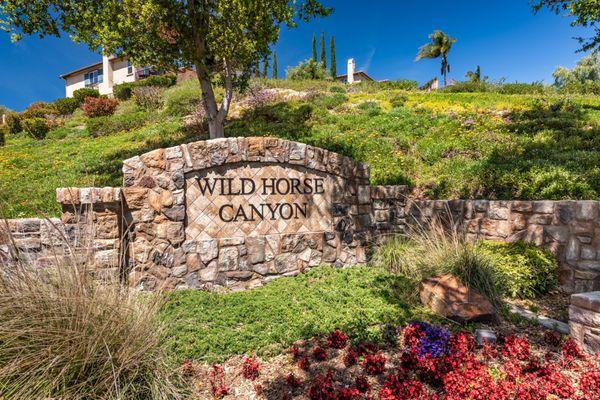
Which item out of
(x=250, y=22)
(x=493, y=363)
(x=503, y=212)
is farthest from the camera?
(x=250, y=22)

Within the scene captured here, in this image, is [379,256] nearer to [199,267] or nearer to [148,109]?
[199,267]

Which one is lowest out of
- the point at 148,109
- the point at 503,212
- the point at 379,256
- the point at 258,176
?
the point at 379,256

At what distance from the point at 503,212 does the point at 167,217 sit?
570 cm

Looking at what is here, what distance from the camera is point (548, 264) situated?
5.04m

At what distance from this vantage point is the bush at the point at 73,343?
2336mm

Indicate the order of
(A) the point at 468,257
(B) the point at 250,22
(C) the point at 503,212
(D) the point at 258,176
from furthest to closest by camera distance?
(B) the point at 250,22
(C) the point at 503,212
(D) the point at 258,176
(A) the point at 468,257

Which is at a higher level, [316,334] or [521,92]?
[521,92]

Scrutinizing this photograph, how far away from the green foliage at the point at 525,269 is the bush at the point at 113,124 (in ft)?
52.3

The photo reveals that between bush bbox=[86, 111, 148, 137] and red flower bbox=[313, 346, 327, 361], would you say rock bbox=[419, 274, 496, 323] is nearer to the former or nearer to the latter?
Result: red flower bbox=[313, 346, 327, 361]

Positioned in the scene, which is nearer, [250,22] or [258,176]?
[258,176]

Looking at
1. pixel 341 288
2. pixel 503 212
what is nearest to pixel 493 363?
pixel 341 288

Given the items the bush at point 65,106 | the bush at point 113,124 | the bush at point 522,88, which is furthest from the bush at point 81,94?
the bush at point 522,88

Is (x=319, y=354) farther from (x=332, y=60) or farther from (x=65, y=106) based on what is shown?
(x=332, y=60)

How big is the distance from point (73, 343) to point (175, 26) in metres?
9.43
